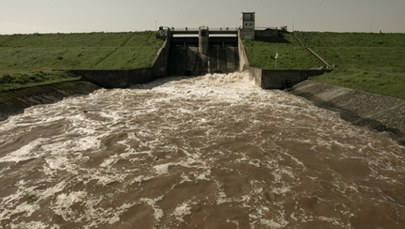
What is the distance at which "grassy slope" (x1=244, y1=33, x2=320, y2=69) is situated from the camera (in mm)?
41781

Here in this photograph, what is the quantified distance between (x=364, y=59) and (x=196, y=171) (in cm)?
4029

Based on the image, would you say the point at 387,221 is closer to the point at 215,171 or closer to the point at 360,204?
the point at 360,204

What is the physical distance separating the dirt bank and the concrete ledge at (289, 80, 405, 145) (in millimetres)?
20545

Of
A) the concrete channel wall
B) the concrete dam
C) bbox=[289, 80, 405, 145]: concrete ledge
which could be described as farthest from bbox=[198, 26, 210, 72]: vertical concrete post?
bbox=[289, 80, 405, 145]: concrete ledge

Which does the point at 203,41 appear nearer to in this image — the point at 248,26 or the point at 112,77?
the point at 248,26

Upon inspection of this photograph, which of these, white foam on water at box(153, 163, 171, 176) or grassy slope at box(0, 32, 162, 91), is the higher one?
grassy slope at box(0, 32, 162, 91)

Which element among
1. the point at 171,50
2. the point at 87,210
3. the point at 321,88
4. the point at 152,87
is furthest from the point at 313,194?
the point at 171,50

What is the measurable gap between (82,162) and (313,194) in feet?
29.3

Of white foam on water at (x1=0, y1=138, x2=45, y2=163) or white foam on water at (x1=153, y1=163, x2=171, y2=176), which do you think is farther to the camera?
white foam on water at (x1=0, y1=138, x2=45, y2=163)

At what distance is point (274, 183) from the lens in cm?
1202

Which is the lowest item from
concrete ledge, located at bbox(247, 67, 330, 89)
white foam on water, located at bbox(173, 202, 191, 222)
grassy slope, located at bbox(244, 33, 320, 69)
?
white foam on water, located at bbox(173, 202, 191, 222)

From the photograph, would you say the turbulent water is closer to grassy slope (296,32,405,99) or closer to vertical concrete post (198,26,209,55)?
grassy slope (296,32,405,99)

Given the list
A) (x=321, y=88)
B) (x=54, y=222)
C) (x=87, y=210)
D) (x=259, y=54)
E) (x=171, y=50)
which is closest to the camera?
(x=54, y=222)

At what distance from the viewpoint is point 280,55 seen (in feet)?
148
